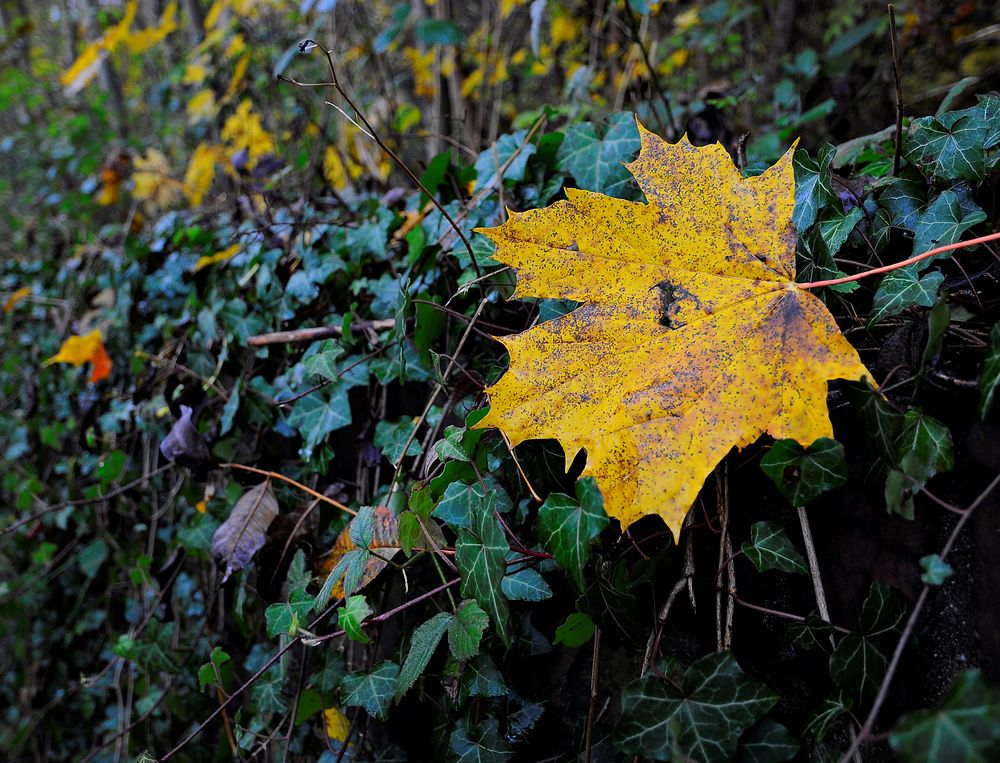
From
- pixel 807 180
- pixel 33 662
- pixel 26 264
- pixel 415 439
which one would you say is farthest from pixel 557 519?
pixel 26 264

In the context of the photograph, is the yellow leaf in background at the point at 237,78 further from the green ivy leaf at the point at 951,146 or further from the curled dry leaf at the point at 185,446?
the green ivy leaf at the point at 951,146

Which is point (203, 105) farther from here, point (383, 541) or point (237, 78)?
point (383, 541)

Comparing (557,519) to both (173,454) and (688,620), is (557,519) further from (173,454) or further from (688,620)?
(173,454)

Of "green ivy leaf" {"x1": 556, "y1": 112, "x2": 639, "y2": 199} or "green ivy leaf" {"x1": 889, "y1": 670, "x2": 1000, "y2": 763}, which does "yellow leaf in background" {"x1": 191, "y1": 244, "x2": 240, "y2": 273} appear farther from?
"green ivy leaf" {"x1": 889, "y1": 670, "x2": 1000, "y2": 763}

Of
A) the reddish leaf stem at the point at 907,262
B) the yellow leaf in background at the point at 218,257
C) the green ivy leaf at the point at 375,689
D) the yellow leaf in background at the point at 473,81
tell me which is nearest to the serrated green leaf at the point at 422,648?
the green ivy leaf at the point at 375,689

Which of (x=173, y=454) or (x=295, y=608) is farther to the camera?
(x=173, y=454)

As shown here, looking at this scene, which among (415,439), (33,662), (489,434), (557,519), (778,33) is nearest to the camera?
(557,519)

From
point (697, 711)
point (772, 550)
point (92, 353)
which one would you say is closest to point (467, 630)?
point (697, 711)

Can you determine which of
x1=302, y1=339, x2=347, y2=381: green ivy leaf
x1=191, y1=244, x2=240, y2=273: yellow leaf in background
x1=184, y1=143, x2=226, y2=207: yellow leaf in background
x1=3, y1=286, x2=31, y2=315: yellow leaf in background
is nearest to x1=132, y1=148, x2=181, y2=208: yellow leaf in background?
x1=184, y1=143, x2=226, y2=207: yellow leaf in background
